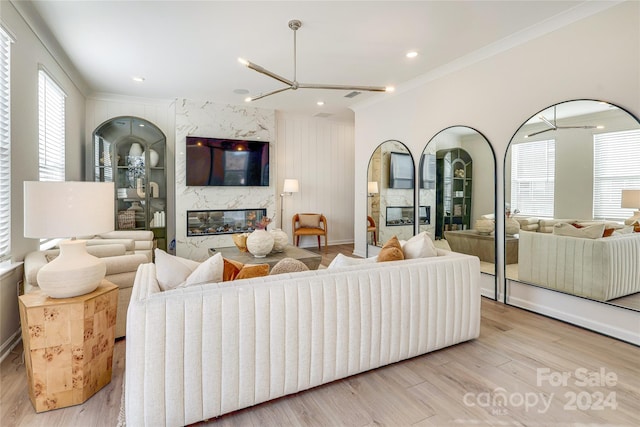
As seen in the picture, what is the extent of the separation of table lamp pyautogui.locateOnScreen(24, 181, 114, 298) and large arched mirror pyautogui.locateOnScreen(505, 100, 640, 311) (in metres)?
3.70

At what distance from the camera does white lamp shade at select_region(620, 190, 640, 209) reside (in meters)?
2.63

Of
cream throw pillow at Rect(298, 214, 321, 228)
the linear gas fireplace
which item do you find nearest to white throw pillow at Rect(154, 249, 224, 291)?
the linear gas fireplace

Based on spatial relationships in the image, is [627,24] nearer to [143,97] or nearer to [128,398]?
[128,398]

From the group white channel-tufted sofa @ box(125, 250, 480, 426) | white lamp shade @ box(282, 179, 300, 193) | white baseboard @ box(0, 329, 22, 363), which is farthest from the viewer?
white lamp shade @ box(282, 179, 300, 193)

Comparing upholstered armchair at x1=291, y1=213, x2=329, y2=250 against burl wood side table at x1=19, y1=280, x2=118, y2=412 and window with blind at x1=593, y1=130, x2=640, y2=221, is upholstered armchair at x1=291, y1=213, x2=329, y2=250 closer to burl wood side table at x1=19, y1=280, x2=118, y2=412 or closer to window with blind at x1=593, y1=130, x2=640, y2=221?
window with blind at x1=593, y1=130, x2=640, y2=221

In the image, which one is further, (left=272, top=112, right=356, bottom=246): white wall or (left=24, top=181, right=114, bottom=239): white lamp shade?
(left=272, top=112, right=356, bottom=246): white wall

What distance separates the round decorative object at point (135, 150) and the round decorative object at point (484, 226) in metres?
5.10

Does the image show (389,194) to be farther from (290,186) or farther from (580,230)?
(580,230)

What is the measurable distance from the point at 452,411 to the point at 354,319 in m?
0.71

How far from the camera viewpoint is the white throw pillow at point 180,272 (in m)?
1.82

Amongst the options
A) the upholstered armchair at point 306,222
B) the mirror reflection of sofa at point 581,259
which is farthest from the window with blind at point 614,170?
the upholstered armchair at point 306,222

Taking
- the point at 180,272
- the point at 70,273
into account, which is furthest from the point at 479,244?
the point at 70,273

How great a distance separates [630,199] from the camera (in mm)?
2668

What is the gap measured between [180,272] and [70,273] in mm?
604
